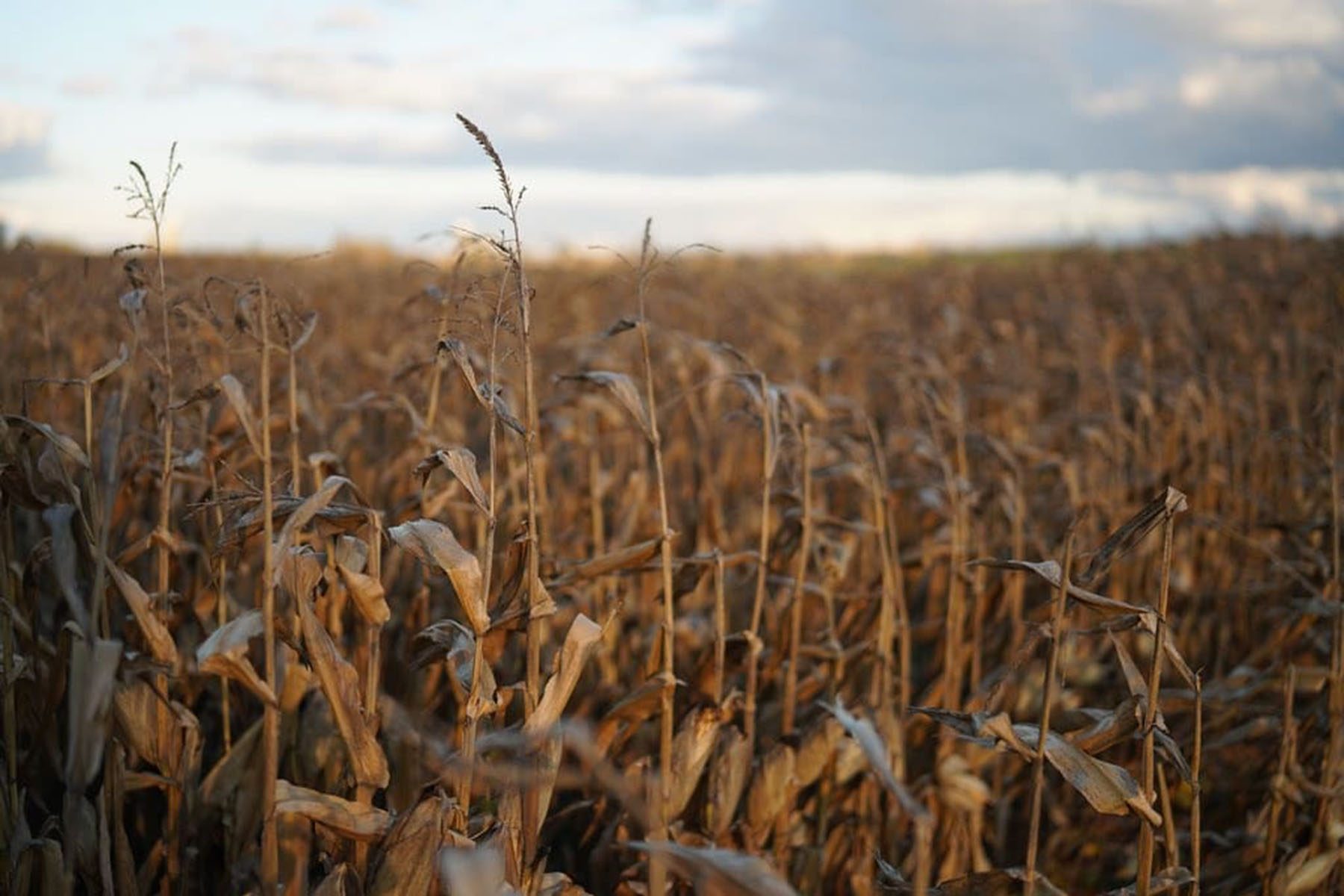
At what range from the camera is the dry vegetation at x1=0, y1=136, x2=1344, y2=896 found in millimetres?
1657

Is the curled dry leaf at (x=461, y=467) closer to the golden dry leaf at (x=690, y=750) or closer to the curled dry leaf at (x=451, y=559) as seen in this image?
the curled dry leaf at (x=451, y=559)

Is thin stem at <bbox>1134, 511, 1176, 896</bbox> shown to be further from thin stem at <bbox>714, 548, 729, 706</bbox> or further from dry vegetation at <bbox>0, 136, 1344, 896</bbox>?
thin stem at <bbox>714, 548, 729, 706</bbox>

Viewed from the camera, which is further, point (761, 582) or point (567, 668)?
point (761, 582)

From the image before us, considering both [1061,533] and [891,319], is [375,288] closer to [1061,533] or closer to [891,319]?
[891,319]

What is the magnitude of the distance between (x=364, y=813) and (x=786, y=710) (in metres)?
1.11

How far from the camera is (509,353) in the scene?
5.13ft

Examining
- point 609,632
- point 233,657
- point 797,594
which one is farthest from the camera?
point 609,632

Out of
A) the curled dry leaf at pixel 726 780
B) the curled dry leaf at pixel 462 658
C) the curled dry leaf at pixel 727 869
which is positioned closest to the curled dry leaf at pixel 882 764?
the curled dry leaf at pixel 727 869

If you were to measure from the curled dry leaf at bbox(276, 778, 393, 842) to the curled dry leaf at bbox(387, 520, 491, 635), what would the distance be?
0.33 m

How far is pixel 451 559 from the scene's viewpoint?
1.61 meters

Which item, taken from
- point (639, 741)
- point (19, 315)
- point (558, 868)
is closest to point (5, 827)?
point (558, 868)

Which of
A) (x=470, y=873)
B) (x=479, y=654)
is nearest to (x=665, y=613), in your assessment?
(x=479, y=654)

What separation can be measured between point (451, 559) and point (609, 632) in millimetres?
1346

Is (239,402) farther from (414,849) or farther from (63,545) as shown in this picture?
(414,849)
